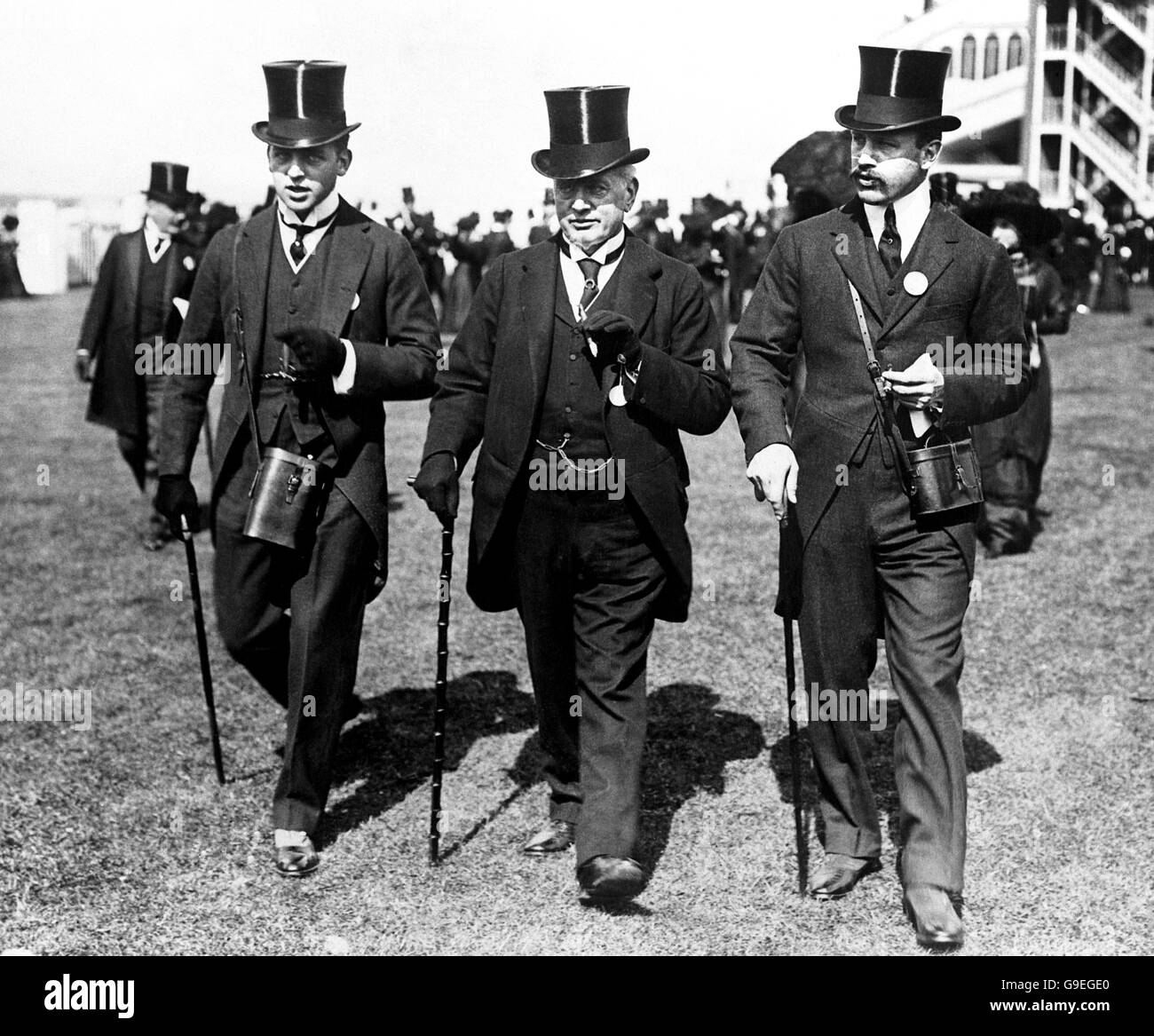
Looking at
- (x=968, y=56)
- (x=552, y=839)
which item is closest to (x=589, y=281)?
(x=552, y=839)

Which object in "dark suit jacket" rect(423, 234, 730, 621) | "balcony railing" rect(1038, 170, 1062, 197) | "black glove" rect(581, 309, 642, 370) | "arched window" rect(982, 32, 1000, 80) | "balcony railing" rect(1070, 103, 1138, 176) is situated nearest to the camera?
"black glove" rect(581, 309, 642, 370)

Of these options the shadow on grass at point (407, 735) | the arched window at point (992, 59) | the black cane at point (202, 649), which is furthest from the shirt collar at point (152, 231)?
the arched window at point (992, 59)

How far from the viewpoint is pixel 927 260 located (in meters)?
5.73

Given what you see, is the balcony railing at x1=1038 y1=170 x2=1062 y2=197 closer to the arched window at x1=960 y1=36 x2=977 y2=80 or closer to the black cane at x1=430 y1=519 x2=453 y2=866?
the arched window at x1=960 y1=36 x2=977 y2=80

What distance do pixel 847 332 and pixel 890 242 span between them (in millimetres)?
302

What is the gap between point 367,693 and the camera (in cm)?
845

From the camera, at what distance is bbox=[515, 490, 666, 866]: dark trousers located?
239 inches

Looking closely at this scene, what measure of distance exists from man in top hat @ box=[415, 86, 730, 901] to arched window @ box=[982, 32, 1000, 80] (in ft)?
161

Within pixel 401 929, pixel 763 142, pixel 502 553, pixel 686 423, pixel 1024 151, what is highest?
pixel 1024 151

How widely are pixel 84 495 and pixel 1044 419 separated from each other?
7.07 m

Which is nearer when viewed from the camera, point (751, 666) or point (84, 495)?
point (751, 666)

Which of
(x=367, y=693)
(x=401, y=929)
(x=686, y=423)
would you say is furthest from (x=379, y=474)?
(x=367, y=693)

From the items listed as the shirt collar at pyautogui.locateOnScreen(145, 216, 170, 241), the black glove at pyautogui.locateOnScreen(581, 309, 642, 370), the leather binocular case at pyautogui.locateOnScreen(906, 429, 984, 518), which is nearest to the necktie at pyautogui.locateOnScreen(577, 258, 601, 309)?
the black glove at pyautogui.locateOnScreen(581, 309, 642, 370)

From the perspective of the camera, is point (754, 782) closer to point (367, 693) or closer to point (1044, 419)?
point (367, 693)
